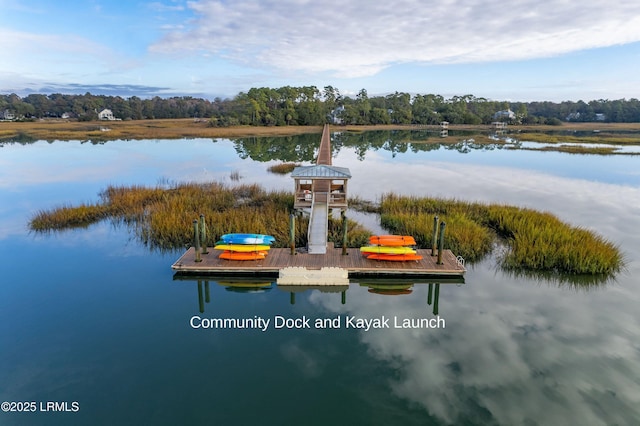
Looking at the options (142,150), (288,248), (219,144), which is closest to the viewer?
(288,248)

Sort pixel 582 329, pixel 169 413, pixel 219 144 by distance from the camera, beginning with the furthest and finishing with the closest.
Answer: pixel 219 144, pixel 582 329, pixel 169 413

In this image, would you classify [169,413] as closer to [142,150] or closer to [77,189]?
[77,189]

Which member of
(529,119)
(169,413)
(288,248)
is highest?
(529,119)

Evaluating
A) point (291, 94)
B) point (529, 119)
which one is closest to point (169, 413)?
point (291, 94)

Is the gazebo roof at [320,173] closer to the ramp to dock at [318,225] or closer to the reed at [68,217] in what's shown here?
the ramp to dock at [318,225]

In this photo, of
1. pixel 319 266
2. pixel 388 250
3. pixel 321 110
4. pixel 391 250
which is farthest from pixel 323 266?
pixel 321 110

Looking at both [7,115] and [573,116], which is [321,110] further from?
[573,116]

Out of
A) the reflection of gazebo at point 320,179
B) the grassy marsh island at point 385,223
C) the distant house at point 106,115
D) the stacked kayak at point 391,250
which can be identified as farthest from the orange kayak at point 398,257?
the distant house at point 106,115
